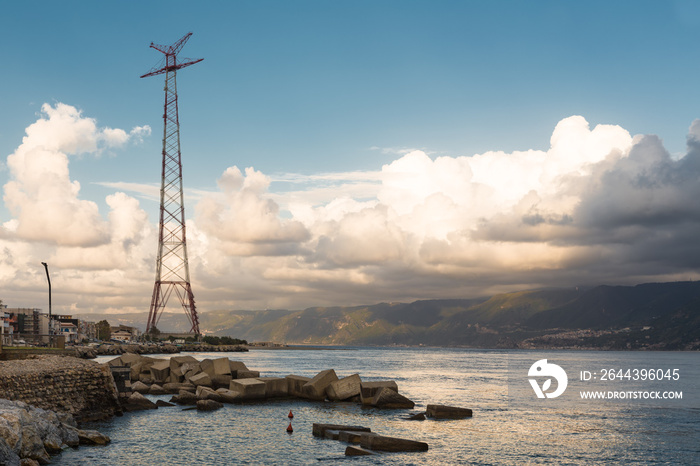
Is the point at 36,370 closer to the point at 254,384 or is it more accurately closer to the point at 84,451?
the point at 84,451

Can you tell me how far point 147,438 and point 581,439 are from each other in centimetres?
2357

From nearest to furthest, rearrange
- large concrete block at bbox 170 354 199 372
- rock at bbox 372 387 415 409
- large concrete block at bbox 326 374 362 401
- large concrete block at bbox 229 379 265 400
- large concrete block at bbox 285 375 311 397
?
rock at bbox 372 387 415 409
large concrete block at bbox 229 379 265 400
large concrete block at bbox 326 374 362 401
large concrete block at bbox 285 375 311 397
large concrete block at bbox 170 354 199 372

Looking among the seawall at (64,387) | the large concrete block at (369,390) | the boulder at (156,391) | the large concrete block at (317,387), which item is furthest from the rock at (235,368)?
the seawall at (64,387)

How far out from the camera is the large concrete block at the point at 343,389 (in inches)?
1758

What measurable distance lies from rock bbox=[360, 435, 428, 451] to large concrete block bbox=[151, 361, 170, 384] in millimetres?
31706

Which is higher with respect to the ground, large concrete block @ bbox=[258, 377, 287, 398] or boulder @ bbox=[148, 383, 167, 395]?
large concrete block @ bbox=[258, 377, 287, 398]

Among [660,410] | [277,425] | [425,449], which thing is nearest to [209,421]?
[277,425]

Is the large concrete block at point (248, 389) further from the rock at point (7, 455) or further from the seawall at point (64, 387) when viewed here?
the rock at point (7, 455)

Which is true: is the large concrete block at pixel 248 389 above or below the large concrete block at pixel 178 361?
below

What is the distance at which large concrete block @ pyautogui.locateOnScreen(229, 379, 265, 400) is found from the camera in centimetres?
4441

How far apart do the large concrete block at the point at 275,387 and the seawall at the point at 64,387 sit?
12.0 m

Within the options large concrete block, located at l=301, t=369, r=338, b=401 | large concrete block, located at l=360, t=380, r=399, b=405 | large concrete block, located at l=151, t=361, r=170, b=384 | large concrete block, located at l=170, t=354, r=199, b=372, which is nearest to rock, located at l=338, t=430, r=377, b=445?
→ large concrete block, located at l=360, t=380, r=399, b=405

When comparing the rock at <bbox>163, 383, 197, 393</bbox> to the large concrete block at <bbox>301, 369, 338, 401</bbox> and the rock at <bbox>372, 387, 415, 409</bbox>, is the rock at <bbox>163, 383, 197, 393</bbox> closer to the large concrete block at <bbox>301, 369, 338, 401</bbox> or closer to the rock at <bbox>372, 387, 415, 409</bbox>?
the large concrete block at <bbox>301, 369, 338, 401</bbox>

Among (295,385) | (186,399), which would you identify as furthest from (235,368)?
(186,399)
